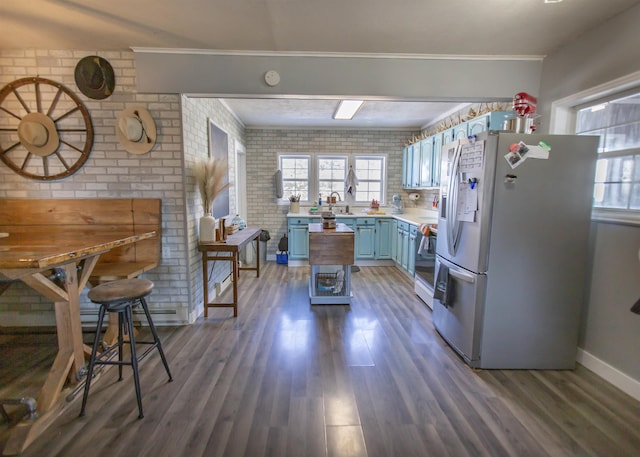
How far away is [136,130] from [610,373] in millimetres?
4130

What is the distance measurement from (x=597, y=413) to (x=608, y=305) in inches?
29.4

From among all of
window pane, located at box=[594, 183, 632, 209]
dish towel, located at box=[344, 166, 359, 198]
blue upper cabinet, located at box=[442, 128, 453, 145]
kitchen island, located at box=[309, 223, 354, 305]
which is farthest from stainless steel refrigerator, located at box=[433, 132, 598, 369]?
dish towel, located at box=[344, 166, 359, 198]

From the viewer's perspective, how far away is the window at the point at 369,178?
5.69 m

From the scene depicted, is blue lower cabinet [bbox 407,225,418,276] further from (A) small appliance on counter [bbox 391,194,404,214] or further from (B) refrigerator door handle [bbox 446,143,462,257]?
(B) refrigerator door handle [bbox 446,143,462,257]

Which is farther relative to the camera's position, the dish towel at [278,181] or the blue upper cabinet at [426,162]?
the dish towel at [278,181]

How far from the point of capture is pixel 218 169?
2.86m

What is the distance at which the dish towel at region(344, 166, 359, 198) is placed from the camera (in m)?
5.49

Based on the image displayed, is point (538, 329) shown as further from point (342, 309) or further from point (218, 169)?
point (218, 169)

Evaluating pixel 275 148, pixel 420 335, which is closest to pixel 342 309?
pixel 420 335

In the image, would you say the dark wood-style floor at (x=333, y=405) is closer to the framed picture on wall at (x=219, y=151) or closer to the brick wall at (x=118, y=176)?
the brick wall at (x=118, y=176)

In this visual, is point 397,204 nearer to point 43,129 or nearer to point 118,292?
point 118,292

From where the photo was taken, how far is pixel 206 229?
295cm

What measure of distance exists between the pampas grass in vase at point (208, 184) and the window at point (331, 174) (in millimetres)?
2939

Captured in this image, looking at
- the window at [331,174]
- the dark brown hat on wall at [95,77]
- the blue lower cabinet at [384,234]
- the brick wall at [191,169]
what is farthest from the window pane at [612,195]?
the dark brown hat on wall at [95,77]
